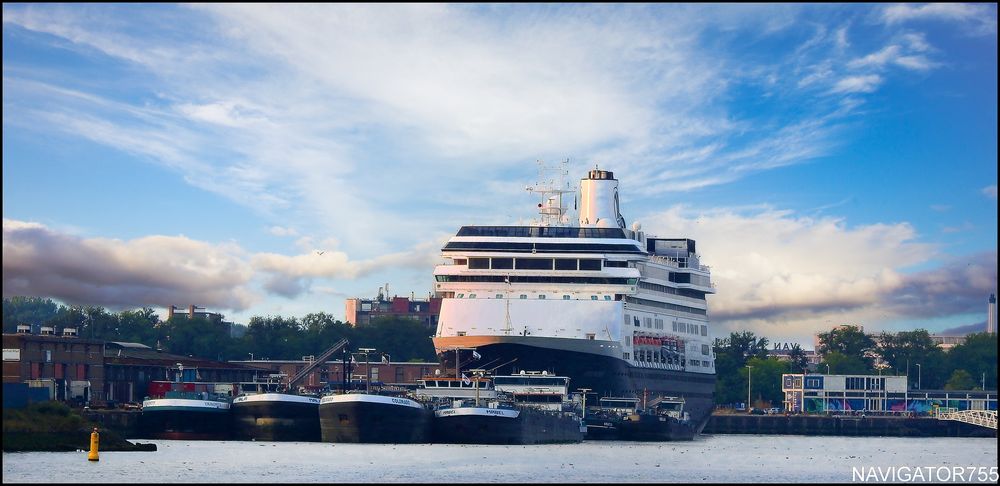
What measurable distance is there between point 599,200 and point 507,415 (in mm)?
42647

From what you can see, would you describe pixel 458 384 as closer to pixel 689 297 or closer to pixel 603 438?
pixel 603 438

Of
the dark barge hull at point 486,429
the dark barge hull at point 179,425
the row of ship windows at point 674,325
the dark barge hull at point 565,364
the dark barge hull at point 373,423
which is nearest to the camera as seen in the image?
the dark barge hull at point 373,423

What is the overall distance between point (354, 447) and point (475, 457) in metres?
10.5

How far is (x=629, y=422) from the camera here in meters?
109

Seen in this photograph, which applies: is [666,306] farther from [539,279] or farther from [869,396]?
[869,396]

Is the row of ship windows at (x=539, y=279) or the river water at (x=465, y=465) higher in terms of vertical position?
the row of ship windows at (x=539, y=279)

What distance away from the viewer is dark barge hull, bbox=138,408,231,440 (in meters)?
96.6

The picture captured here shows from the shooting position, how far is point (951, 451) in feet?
362

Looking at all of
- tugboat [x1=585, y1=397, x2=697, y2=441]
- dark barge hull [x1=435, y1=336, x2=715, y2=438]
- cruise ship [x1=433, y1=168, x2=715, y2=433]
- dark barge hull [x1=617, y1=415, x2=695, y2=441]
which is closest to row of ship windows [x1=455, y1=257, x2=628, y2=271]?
cruise ship [x1=433, y1=168, x2=715, y2=433]

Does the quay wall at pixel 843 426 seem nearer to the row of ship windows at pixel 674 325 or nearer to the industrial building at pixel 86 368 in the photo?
the row of ship windows at pixel 674 325

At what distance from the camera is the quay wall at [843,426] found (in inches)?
6504

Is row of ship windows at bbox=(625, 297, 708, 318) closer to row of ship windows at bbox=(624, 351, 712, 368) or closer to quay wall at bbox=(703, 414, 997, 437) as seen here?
row of ship windows at bbox=(624, 351, 712, 368)

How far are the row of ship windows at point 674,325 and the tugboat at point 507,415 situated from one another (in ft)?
48.1

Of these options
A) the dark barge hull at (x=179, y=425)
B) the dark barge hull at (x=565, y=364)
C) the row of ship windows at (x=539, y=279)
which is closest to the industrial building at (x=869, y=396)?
the dark barge hull at (x=565, y=364)
